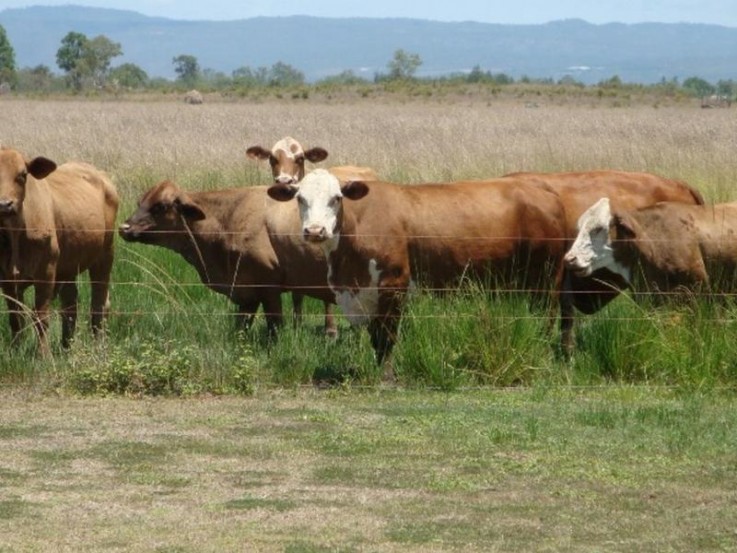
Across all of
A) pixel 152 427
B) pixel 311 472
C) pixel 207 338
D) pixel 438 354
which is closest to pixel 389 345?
pixel 438 354

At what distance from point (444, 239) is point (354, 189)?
0.90m

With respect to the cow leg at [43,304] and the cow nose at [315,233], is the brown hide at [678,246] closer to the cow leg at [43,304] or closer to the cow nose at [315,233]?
the cow nose at [315,233]

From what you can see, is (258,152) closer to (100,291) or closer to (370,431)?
(100,291)

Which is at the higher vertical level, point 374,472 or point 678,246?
point 678,246

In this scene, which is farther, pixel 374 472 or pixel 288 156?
pixel 288 156

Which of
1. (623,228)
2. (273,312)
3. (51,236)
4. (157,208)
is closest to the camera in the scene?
(51,236)

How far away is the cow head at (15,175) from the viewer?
11797mm

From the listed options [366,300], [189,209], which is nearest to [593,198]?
[366,300]

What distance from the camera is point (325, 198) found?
39.3ft

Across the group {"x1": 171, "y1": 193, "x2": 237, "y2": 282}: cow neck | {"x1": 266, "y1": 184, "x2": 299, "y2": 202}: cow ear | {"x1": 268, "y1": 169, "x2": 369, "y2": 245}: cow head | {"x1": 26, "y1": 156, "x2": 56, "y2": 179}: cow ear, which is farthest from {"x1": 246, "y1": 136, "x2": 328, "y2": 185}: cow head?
{"x1": 268, "y1": 169, "x2": 369, "y2": 245}: cow head

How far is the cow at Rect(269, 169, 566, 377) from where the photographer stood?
12070mm

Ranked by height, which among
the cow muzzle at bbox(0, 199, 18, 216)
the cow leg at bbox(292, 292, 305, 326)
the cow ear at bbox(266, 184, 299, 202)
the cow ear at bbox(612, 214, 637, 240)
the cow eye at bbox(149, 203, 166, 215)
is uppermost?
the cow ear at bbox(266, 184, 299, 202)

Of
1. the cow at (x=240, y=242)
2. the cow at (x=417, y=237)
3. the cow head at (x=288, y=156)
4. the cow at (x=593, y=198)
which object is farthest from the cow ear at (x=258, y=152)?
the cow at (x=417, y=237)

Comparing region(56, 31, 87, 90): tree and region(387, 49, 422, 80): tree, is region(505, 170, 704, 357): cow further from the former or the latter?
region(387, 49, 422, 80): tree
